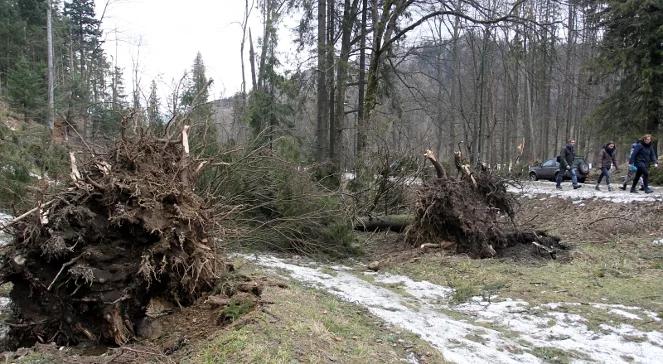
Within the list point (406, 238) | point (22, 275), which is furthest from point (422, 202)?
point (22, 275)

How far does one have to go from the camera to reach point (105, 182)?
14.4 feet

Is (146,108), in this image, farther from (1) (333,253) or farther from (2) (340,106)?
(2) (340,106)

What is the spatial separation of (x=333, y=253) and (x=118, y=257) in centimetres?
519

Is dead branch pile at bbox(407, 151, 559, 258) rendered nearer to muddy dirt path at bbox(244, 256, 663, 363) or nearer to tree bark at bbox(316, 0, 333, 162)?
muddy dirt path at bbox(244, 256, 663, 363)

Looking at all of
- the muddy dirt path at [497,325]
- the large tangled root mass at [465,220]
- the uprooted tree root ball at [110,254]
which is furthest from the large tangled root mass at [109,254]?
the large tangled root mass at [465,220]

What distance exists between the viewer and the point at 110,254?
413 cm

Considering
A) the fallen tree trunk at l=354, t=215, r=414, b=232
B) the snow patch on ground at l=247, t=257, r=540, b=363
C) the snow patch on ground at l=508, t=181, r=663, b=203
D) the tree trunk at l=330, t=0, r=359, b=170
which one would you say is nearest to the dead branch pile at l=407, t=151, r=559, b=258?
the fallen tree trunk at l=354, t=215, r=414, b=232

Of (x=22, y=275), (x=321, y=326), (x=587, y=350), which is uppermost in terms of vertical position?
(x=22, y=275)

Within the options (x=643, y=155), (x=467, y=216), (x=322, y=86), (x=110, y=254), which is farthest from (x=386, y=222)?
(x=110, y=254)

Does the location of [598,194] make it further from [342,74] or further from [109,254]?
[109,254]

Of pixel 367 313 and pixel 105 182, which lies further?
pixel 367 313

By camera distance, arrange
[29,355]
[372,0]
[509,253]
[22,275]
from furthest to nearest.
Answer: [372,0]
[509,253]
[22,275]
[29,355]

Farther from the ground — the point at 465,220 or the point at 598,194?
the point at 598,194

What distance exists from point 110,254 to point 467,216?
6676mm
